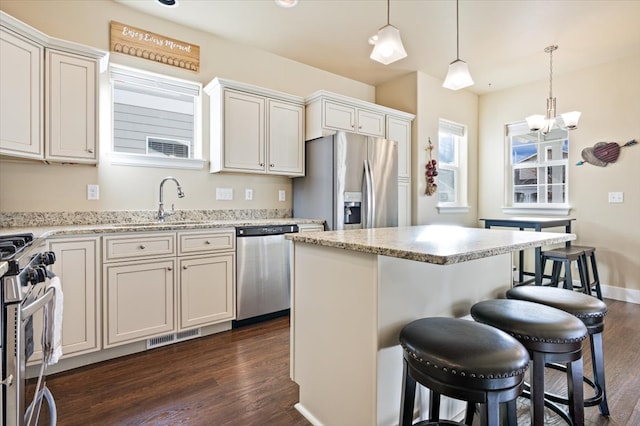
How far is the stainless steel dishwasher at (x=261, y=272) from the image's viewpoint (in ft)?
9.23

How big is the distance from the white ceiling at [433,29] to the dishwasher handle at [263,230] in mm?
1846

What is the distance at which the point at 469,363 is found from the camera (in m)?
0.97

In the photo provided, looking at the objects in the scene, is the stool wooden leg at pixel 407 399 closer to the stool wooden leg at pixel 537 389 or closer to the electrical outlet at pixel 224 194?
the stool wooden leg at pixel 537 389

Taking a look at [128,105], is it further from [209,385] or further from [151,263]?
[209,385]

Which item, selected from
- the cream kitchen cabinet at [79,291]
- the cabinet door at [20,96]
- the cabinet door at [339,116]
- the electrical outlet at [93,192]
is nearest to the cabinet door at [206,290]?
the cream kitchen cabinet at [79,291]

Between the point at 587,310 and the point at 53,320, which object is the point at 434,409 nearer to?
the point at 587,310

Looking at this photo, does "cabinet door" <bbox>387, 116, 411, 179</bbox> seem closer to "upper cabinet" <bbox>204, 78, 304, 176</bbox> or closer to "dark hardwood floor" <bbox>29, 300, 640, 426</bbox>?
"upper cabinet" <bbox>204, 78, 304, 176</bbox>

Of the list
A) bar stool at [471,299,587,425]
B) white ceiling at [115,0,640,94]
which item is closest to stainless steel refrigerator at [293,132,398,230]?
white ceiling at [115,0,640,94]

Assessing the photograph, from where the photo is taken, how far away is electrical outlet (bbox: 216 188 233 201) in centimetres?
327

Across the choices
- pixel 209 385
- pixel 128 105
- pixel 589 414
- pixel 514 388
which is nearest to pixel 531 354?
pixel 514 388

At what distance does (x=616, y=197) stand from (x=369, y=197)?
2.83 metres

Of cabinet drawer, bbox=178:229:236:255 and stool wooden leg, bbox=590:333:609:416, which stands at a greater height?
cabinet drawer, bbox=178:229:236:255

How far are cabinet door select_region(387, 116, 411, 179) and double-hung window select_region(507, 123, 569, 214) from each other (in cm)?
166

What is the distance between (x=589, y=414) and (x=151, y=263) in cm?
272
